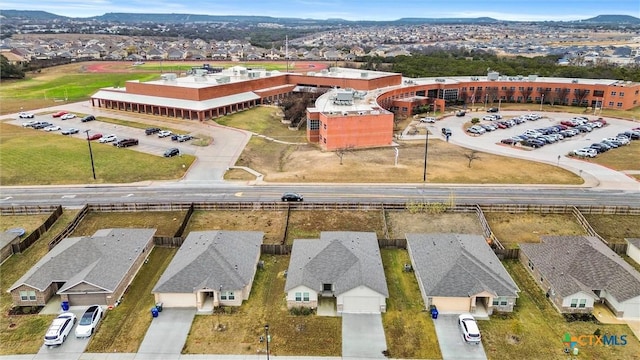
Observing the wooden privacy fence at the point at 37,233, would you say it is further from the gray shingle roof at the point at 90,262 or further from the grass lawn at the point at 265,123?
the grass lawn at the point at 265,123

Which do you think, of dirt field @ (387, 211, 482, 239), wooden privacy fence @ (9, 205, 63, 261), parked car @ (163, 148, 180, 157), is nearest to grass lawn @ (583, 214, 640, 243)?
dirt field @ (387, 211, 482, 239)

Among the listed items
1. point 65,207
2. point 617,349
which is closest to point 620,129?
point 617,349

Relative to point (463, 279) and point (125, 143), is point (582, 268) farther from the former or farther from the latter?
point (125, 143)

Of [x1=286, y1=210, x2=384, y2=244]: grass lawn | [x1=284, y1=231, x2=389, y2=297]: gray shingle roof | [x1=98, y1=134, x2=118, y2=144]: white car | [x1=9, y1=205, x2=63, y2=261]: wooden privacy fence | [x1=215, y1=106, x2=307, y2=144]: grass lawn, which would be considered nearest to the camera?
[x1=284, y1=231, x2=389, y2=297]: gray shingle roof

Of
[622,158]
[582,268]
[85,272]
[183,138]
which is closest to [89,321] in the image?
[85,272]

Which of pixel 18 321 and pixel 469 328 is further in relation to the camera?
pixel 18 321

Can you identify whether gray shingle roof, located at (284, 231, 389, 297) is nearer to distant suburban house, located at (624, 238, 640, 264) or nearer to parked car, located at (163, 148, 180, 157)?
distant suburban house, located at (624, 238, 640, 264)
